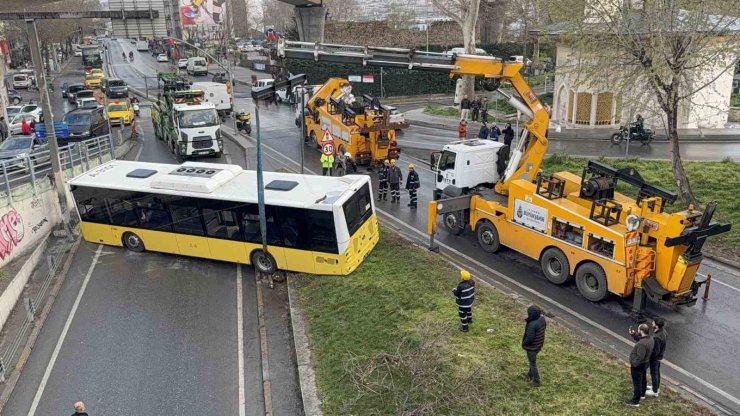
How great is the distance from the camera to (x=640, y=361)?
8727mm

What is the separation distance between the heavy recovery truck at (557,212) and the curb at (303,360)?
4673mm

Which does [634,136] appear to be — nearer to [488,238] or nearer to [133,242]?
[488,238]

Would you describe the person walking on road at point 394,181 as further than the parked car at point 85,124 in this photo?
No

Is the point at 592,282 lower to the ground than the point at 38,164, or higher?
lower

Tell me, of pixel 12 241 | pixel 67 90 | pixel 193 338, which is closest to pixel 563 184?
pixel 193 338

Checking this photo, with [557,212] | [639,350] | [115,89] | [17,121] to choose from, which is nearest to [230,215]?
[557,212]

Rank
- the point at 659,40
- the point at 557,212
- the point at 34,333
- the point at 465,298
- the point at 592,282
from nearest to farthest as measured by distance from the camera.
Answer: the point at 465,298 → the point at 34,333 → the point at 592,282 → the point at 557,212 → the point at 659,40

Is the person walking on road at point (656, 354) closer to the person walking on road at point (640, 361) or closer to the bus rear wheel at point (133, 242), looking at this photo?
the person walking on road at point (640, 361)

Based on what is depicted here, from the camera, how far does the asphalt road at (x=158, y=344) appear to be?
35.4ft

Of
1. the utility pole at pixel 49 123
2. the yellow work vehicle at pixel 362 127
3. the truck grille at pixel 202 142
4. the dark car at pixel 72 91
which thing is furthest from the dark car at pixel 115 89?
the utility pole at pixel 49 123

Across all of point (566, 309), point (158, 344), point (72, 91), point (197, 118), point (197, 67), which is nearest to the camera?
point (158, 344)

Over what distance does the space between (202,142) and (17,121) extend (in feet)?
54.4

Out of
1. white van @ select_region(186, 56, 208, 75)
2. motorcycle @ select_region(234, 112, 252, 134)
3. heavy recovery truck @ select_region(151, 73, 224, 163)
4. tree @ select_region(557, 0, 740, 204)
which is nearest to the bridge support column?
motorcycle @ select_region(234, 112, 252, 134)

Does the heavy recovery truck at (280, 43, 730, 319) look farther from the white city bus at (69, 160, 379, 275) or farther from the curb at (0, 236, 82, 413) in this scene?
the curb at (0, 236, 82, 413)
